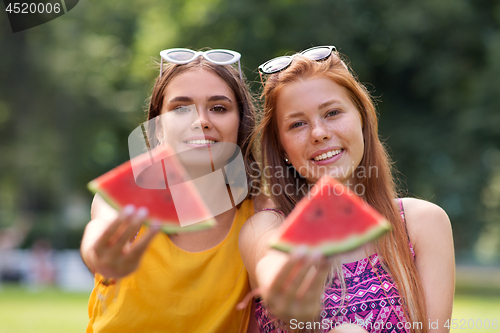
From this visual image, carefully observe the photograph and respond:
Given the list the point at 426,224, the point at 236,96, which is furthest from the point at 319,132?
the point at 426,224

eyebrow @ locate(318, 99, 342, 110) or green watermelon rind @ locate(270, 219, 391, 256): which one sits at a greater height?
eyebrow @ locate(318, 99, 342, 110)

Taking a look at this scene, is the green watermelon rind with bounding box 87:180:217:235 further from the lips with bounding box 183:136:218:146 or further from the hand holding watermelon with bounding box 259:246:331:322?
the lips with bounding box 183:136:218:146

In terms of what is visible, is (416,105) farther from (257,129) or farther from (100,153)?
(100,153)

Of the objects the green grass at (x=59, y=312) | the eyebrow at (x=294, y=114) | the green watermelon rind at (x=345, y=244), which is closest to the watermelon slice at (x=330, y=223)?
the green watermelon rind at (x=345, y=244)

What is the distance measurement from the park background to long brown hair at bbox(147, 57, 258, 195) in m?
10.1

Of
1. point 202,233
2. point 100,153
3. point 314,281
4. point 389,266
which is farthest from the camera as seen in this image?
point 100,153

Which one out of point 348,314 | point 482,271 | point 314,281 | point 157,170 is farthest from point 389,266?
point 482,271

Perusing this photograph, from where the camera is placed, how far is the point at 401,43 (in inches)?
715

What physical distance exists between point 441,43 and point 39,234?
73.6ft

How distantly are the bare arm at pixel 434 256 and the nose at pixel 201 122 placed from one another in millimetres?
1645

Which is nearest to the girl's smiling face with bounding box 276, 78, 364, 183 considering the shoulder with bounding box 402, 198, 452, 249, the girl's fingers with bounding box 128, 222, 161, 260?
the shoulder with bounding box 402, 198, 452, 249

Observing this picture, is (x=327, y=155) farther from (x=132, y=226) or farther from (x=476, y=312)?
(x=476, y=312)

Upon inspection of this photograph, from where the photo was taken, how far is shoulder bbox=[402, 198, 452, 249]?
10.5 feet

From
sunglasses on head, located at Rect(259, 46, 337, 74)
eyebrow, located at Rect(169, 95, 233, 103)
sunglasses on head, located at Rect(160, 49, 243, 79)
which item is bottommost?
eyebrow, located at Rect(169, 95, 233, 103)
